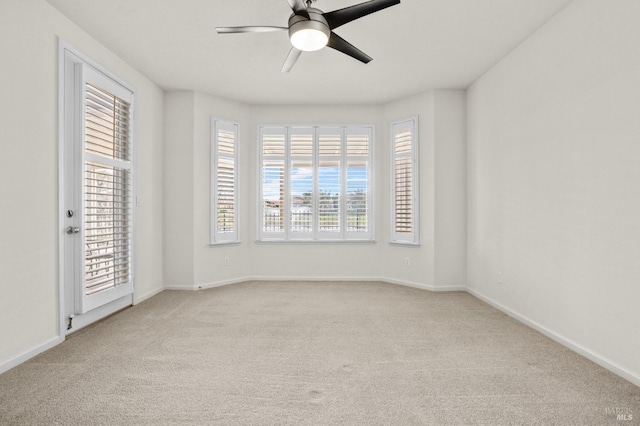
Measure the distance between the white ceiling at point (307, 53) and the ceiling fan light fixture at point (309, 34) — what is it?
48 cm

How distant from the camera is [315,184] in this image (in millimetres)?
5566

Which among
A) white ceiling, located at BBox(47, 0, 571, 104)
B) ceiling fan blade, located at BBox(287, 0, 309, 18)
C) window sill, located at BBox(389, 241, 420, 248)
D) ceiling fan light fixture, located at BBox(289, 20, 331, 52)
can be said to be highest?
white ceiling, located at BBox(47, 0, 571, 104)

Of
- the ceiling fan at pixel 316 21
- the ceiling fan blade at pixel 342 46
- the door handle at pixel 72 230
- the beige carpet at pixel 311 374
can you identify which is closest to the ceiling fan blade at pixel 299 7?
the ceiling fan at pixel 316 21

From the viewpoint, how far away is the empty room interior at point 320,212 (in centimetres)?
224

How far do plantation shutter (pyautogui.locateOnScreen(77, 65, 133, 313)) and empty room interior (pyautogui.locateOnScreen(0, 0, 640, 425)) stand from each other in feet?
0.10

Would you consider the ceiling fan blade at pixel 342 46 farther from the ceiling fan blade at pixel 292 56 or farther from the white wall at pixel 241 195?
the white wall at pixel 241 195

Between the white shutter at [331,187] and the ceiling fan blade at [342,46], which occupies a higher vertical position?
the ceiling fan blade at [342,46]

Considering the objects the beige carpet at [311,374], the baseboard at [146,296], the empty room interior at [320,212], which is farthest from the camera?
the baseboard at [146,296]

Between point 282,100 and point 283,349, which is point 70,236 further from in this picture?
point 282,100

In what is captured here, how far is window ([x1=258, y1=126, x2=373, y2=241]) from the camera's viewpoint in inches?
218

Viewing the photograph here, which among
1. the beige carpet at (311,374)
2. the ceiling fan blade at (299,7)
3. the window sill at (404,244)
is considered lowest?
the beige carpet at (311,374)

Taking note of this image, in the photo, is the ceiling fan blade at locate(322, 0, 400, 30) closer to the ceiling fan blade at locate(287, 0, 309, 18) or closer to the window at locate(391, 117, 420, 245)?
the ceiling fan blade at locate(287, 0, 309, 18)

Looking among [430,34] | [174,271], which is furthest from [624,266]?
[174,271]

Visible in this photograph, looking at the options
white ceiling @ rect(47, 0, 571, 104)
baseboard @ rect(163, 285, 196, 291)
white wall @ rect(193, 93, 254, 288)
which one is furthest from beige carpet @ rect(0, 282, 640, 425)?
white ceiling @ rect(47, 0, 571, 104)
